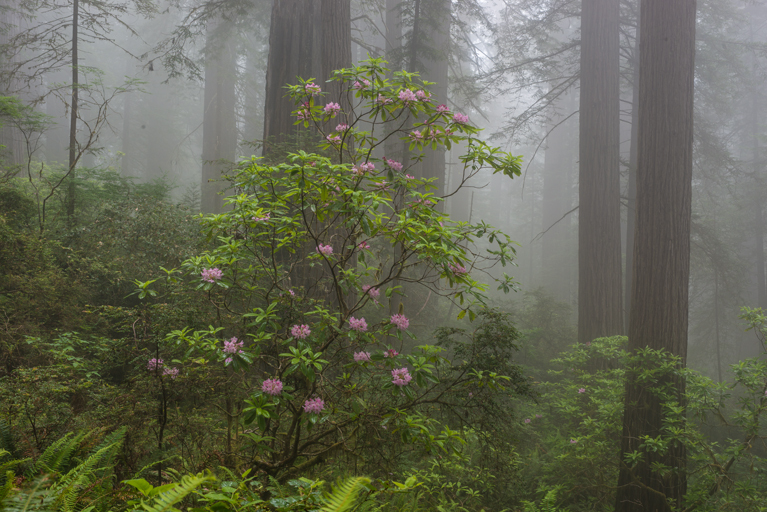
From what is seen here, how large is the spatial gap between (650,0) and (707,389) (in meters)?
4.67

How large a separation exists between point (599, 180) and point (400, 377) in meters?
7.51

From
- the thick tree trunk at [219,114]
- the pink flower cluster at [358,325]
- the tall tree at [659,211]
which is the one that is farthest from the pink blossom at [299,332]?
the thick tree trunk at [219,114]

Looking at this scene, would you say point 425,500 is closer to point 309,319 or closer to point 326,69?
point 309,319

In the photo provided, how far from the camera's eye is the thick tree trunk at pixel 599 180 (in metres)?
7.84

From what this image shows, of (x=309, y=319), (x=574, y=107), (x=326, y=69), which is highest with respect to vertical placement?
(x=574, y=107)

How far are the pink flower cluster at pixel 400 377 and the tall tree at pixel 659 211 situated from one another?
3.25 metres

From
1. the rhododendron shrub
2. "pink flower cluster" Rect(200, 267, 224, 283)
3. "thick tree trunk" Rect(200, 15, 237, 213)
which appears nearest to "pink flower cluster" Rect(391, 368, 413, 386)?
the rhododendron shrub

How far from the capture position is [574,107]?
26.8 m

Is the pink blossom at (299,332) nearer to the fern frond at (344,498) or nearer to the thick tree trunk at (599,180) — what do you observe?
the fern frond at (344,498)

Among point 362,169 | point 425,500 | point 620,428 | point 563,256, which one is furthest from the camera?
point 563,256

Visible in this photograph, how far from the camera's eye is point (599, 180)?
8.27 meters

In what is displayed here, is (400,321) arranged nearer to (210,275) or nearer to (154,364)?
(210,275)

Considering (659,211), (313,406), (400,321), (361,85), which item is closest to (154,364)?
(313,406)

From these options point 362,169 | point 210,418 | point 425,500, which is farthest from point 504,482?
point 362,169
